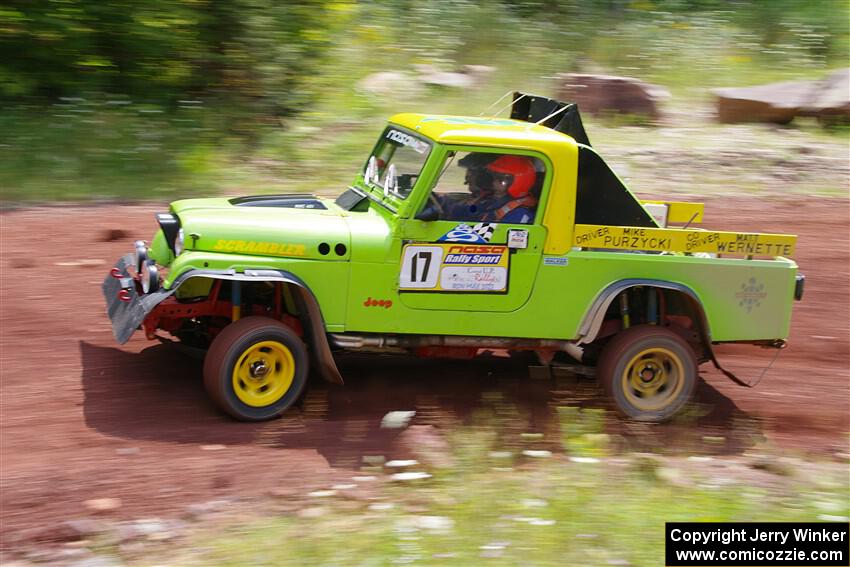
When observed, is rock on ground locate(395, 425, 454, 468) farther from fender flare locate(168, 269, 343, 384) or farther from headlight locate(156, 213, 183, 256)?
headlight locate(156, 213, 183, 256)

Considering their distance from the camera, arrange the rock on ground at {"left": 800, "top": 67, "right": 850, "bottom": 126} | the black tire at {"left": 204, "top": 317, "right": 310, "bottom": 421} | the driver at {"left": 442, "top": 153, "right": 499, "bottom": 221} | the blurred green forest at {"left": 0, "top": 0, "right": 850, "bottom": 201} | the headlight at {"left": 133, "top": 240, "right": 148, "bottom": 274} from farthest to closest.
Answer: the rock on ground at {"left": 800, "top": 67, "right": 850, "bottom": 126}, the blurred green forest at {"left": 0, "top": 0, "right": 850, "bottom": 201}, the headlight at {"left": 133, "top": 240, "right": 148, "bottom": 274}, the driver at {"left": 442, "top": 153, "right": 499, "bottom": 221}, the black tire at {"left": 204, "top": 317, "right": 310, "bottom": 421}

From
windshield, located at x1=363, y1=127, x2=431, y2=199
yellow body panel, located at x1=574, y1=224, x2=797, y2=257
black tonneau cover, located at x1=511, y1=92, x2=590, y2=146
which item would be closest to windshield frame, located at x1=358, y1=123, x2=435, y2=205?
windshield, located at x1=363, y1=127, x2=431, y2=199

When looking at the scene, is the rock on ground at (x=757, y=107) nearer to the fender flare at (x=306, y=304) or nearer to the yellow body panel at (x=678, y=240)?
the yellow body panel at (x=678, y=240)

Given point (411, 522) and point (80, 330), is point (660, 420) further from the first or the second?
point (80, 330)

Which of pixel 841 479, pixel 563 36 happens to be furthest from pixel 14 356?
pixel 563 36

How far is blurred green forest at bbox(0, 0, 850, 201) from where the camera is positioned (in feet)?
36.0

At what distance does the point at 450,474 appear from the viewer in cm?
527

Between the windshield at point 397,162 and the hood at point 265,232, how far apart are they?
0.48 meters

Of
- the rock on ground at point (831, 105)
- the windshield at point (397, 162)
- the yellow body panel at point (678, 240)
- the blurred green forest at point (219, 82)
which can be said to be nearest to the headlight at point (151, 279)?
the windshield at point (397, 162)

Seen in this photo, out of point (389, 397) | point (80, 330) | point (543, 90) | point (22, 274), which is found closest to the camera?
point (389, 397)

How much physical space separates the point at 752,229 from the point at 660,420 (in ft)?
15.1

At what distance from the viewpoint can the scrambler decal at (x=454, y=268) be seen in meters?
6.07

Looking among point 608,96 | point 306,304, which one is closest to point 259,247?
point 306,304

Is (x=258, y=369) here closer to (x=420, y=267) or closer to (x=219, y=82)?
(x=420, y=267)
